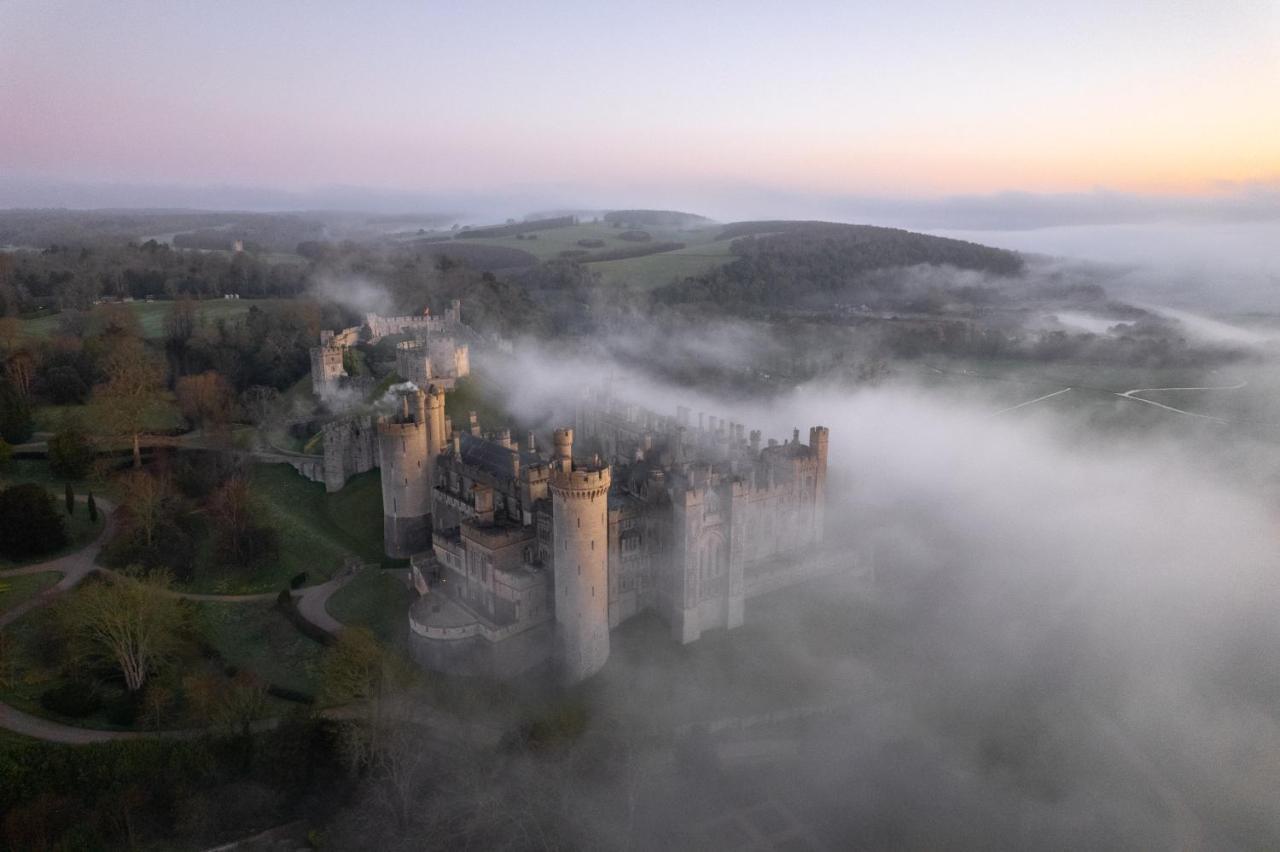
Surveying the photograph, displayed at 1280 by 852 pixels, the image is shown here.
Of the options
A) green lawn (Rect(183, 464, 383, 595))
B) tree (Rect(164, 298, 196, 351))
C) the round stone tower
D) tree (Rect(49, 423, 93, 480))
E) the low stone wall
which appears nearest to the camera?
the low stone wall

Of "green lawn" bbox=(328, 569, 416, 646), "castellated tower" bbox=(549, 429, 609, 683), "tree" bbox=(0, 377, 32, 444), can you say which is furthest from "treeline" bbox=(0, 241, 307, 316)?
"castellated tower" bbox=(549, 429, 609, 683)

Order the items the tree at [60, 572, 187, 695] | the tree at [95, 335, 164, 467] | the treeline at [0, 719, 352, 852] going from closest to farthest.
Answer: the treeline at [0, 719, 352, 852]
the tree at [60, 572, 187, 695]
the tree at [95, 335, 164, 467]

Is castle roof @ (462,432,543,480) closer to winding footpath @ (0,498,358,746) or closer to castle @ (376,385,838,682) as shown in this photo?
castle @ (376,385,838,682)

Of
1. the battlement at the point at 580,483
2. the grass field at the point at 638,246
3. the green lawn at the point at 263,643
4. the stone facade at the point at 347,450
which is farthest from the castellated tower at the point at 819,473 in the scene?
the grass field at the point at 638,246

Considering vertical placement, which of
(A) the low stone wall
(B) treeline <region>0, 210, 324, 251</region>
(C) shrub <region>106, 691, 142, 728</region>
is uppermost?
(B) treeline <region>0, 210, 324, 251</region>

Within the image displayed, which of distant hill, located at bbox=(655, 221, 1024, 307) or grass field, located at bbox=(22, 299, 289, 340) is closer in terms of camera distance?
grass field, located at bbox=(22, 299, 289, 340)

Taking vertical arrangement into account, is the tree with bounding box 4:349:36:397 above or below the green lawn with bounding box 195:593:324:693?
above
